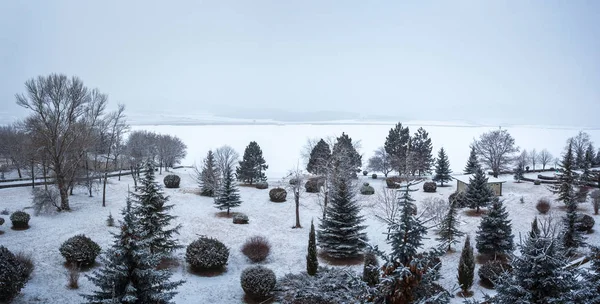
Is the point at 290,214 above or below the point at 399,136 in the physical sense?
below

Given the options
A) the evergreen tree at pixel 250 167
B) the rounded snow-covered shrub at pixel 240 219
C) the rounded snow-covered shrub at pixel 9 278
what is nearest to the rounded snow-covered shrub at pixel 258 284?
the rounded snow-covered shrub at pixel 9 278

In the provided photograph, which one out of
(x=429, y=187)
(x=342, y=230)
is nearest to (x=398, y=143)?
(x=429, y=187)

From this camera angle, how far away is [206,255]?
61.4 feet

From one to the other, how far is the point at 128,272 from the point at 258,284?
677cm

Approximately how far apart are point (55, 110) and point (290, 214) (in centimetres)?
2188

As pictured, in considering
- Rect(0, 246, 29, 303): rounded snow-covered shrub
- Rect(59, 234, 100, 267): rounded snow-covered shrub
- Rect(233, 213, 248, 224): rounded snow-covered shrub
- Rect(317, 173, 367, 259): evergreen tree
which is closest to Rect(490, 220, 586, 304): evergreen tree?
Rect(317, 173, 367, 259): evergreen tree

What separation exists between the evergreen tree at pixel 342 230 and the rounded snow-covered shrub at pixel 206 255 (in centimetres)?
683

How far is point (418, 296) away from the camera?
22.3 ft

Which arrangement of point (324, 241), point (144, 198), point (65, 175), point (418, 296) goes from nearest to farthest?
point (418, 296), point (144, 198), point (324, 241), point (65, 175)

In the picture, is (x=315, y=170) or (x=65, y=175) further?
(x=315, y=170)

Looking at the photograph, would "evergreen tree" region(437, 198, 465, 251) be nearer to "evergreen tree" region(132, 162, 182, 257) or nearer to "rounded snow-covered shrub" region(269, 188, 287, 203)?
"rounded snow-covered shrub" region(269, 188, 287, 203)

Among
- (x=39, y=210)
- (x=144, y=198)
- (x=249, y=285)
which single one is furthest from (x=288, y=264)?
(x=39, y=210)

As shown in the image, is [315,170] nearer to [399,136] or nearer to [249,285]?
[399,136]

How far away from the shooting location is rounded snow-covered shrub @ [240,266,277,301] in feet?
52.7
